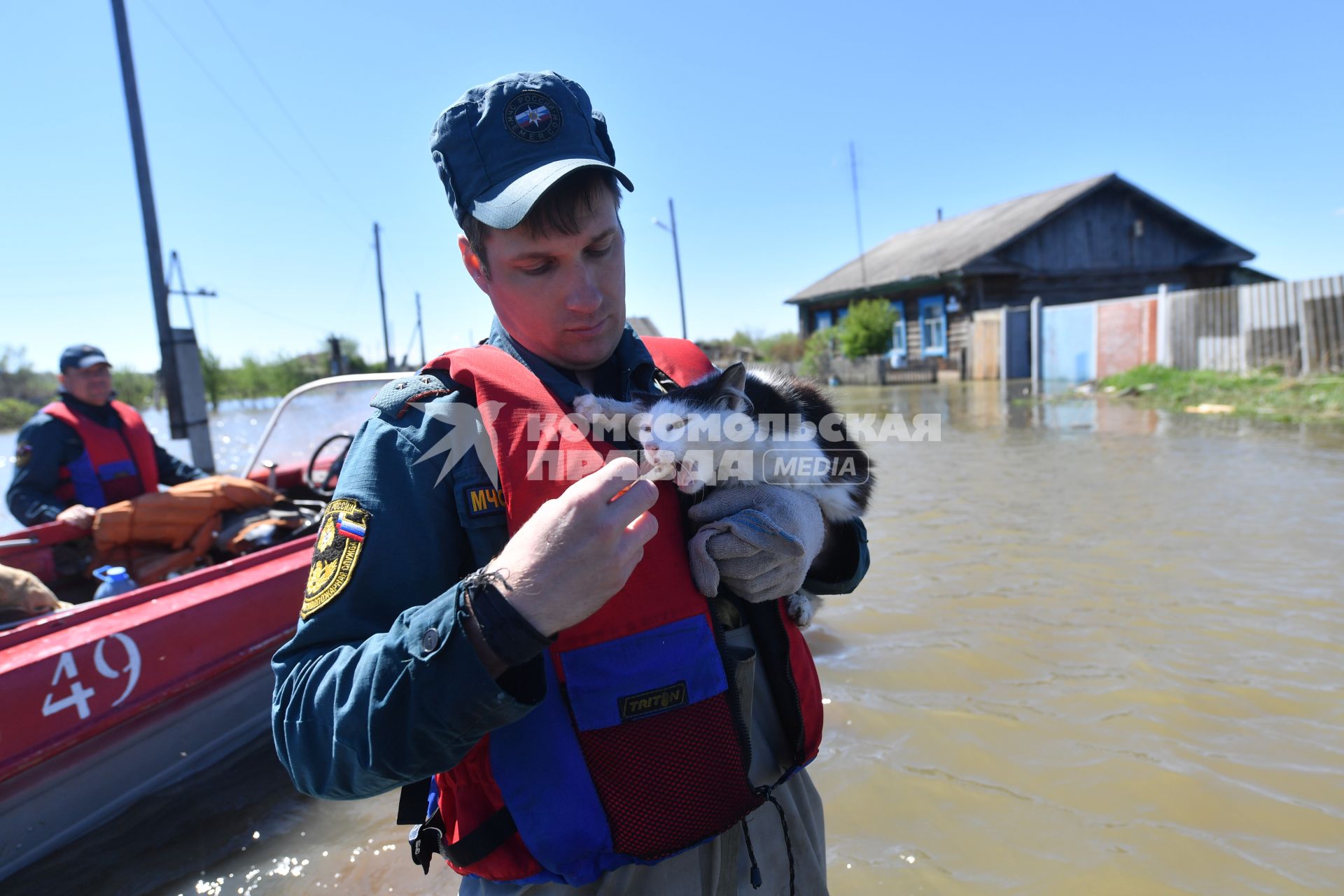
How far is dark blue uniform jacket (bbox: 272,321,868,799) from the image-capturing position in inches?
41.2

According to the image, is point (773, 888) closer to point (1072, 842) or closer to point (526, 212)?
point (526, 212)

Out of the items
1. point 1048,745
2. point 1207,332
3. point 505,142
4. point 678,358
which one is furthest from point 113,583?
point 1207,332

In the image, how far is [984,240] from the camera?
26500 mm

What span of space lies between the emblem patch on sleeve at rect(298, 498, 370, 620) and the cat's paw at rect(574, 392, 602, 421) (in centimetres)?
50

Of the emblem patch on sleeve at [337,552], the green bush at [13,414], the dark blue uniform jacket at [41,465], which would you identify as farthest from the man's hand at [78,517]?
the green bush at [13,414]

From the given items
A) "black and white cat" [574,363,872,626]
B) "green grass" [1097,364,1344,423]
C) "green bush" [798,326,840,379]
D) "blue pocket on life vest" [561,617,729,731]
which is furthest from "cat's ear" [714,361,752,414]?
"green bush" [798,326,840,379]

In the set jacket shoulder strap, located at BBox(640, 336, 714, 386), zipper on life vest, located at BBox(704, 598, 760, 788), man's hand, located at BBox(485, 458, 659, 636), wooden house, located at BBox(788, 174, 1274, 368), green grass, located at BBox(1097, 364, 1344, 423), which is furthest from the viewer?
wooden house, located at BBox(788, 174, 1274, 368)

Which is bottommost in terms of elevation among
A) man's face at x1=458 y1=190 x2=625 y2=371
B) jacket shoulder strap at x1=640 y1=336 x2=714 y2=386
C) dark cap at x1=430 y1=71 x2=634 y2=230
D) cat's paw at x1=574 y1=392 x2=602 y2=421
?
cat's paw at x1=574 y1=392 x2=602 y2=421

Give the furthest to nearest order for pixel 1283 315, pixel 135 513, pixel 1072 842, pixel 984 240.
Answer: pixel 984 240
pixel 1283 315
pixel 135 513
pixel 1072 842

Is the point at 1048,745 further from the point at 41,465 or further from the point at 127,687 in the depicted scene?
the point at 41,465

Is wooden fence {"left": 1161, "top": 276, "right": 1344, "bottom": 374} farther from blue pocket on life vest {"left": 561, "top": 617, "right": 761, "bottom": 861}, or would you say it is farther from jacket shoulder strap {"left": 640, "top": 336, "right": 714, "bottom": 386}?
blue pocket on life vest {"left": 561, "top": 617, "right": 761, "bottom": 861}

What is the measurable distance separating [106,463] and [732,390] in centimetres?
585

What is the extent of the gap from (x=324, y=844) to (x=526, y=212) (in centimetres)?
358

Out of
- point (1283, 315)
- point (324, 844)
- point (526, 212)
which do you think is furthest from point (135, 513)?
point (1283, 315)
